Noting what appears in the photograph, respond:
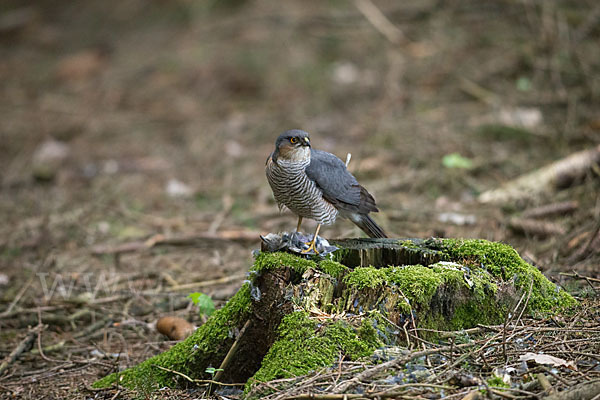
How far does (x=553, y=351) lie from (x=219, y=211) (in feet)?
15.8

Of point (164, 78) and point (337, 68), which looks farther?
point (164, 78)

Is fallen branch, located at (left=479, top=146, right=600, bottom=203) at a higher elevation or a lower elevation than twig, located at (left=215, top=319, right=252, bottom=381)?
higher

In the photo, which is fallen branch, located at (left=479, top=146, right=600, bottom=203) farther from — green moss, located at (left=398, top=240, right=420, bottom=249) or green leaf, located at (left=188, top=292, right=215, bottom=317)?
green leaf, located at (left=188, top=292, right=215, bottom=317)

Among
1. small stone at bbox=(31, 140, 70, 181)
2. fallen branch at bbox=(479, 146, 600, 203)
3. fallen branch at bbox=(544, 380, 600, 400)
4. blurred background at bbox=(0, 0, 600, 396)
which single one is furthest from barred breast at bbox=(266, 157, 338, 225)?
small stone at bbox=(31, 140, 70, 181)

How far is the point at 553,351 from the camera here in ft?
9.02

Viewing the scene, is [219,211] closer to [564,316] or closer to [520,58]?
[564,316]

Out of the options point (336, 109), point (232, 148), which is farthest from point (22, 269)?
point (336, 109)

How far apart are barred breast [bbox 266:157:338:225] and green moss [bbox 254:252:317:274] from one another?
633mm

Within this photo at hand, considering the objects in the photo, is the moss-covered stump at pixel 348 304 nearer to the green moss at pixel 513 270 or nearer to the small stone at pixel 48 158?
the green moss at pixel 513 270

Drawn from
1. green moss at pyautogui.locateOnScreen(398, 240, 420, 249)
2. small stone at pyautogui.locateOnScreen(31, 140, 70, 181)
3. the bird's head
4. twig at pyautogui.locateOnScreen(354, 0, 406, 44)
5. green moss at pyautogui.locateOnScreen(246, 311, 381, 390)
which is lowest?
small stone at pyautogui.locateOnScreen(31, 140, 70, 181)

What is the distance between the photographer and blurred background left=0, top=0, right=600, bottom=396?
5785 millimetres

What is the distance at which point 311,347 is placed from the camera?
2.77 metres

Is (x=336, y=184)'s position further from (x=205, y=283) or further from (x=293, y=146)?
(x=205, y=283)

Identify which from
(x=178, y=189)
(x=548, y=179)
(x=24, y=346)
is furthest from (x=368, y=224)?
(x=178, y=189)
